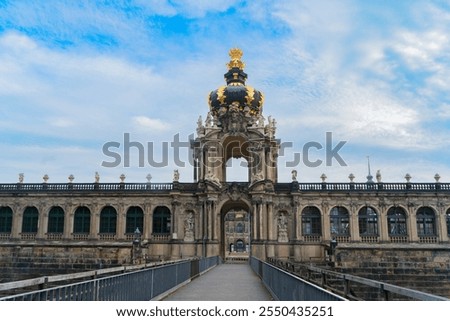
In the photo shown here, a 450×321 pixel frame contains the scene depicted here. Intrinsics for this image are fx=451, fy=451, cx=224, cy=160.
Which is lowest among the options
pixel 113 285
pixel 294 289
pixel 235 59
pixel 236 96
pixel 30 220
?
pixel 294 289

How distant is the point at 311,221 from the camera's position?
48656 millimetres

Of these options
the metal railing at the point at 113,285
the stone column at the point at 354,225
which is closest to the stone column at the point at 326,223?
the stone column at the point at 354,225

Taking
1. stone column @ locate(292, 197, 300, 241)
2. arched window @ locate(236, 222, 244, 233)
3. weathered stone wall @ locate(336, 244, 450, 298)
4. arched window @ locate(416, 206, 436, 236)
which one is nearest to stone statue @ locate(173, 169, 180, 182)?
stone column @ locate(292, 197, 300, 241)

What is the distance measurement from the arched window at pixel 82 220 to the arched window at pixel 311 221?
23.7 metres

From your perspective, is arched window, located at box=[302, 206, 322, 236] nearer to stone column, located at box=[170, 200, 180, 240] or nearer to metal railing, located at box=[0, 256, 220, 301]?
stone column, located at box=[170, 200, 180, 240]

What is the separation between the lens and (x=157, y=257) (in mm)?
47281

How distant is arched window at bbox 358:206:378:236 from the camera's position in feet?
158

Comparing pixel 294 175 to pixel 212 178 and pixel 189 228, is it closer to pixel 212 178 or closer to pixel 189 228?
pixel 212 178

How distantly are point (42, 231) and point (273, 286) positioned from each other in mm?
39968

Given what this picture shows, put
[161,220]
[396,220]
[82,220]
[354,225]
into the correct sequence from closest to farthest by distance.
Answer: [354,225] → [396,220] → [161,220] → [82,220]

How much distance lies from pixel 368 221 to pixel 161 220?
22437 mm

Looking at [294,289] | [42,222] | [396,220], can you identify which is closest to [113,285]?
[294,289]

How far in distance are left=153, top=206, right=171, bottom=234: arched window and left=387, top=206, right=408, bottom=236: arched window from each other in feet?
78.4

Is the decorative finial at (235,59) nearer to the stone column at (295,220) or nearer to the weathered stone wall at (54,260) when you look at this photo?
the stone column at (295,220)
